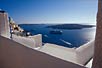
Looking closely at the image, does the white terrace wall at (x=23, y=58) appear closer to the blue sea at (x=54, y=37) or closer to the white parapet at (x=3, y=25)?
the white parapet at (x=3, y=25)

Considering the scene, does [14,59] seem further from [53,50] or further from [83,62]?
[83,62]

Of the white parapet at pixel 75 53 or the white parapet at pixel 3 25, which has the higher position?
the white parapet at pixel 3 25

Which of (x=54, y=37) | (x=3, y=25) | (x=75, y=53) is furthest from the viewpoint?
(x=54, y=37)

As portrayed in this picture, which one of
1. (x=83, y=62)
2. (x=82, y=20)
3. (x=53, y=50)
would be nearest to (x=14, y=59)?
(x=53, y=50)

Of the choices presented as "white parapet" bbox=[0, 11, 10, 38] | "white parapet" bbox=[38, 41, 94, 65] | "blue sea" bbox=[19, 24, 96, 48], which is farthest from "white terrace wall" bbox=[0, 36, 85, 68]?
"blue sea" bbox=[19, 24, 96, 48]

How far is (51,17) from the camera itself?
800 centimetres

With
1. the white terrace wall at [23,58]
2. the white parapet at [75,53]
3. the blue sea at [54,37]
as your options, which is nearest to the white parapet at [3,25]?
the white terrace wall at [23,58]

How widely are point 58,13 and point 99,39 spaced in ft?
22.6

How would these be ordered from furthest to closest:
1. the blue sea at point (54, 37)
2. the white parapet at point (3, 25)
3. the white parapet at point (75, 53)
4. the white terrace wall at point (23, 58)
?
1. the blue sea at point (54, 37)
2. the white parapet at point (3, 25)
3. the white parapet at point (75, 53)
4. the white terrace wall at point (23, 58)

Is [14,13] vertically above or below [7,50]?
above

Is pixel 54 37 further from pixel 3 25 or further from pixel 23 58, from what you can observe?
pixel 23 58

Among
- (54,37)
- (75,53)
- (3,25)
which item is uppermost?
(3,25)

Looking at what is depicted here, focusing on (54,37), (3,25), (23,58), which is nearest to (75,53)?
(23,58)

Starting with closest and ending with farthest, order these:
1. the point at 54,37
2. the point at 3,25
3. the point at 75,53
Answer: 1. the point at 75,53
2. the point at 3,25
3. the point at 54,37
